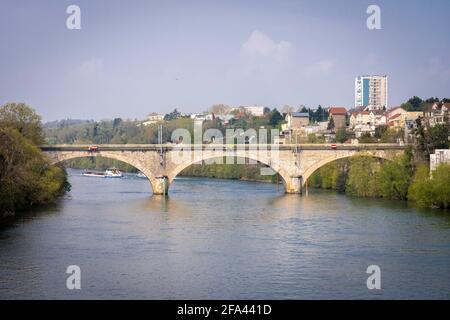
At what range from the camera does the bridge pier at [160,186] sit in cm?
4056

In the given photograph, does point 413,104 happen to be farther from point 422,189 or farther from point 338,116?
point 422,189

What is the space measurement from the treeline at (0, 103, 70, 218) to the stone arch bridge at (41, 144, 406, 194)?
2225 mm

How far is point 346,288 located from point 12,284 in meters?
6.96

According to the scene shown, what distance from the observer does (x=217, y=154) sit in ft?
136

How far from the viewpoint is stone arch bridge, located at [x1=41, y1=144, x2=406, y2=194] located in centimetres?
4081

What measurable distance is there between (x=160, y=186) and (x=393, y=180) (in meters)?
11.0

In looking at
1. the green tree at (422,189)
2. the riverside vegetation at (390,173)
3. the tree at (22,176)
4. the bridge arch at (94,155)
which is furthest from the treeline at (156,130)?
the tree at (22,176)

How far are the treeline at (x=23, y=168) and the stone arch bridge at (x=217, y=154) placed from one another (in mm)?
2225

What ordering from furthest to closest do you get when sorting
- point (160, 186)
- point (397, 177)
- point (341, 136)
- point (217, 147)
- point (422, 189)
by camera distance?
point (341, 136) → point (217, 147) → point (160, 186) → point (397, 177) → point (422, 189)

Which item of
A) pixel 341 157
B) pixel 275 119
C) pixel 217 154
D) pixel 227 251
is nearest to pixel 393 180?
pixel 341 157

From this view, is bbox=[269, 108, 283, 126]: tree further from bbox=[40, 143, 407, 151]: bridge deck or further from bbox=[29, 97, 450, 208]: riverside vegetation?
bbox=[40, 143, 407, 151]: bridge deck

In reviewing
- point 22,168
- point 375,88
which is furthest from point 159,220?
point 375,88

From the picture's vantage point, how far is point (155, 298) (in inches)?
656

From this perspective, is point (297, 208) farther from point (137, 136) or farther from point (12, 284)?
point (137, 136)
